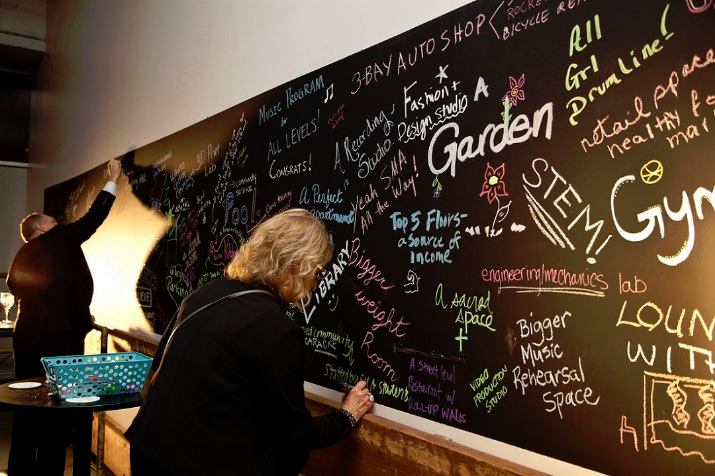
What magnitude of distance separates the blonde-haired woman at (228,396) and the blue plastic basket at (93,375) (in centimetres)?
100

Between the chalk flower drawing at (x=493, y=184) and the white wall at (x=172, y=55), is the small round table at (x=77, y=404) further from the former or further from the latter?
the chalk flower drawing at (x=493, y=184)

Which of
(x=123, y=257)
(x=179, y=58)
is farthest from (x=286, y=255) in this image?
(x=123, y=257)

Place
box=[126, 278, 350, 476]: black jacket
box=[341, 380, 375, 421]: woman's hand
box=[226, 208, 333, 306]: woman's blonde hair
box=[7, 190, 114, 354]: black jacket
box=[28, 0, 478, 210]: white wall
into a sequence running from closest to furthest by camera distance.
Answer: box=[126, 278, 350, 476]: black jacket, box=[226, 208, 333, 306]: woman's blonde hair, box=[341, 380, 375, 421]: woman's hand, box=[28, 0, 478, 210]: white wall, box=[7, 190, 114, 354]: black jacket

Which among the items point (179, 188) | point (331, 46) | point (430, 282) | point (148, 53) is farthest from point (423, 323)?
point (148, 53)

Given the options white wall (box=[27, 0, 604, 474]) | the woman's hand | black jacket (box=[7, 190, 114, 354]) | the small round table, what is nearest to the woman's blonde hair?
the woman's hand

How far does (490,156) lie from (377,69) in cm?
70

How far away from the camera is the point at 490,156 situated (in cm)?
190

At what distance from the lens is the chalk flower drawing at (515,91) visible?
5.94ft

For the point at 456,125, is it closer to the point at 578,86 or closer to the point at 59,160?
the point at 578,86

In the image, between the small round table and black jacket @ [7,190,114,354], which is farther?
black jacket @ [7,190,114,354]

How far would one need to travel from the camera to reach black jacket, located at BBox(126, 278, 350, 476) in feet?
5.79

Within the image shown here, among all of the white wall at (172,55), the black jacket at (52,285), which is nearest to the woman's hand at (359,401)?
the white wall at (172,55)

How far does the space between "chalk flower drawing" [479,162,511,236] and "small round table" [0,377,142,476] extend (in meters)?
1.79

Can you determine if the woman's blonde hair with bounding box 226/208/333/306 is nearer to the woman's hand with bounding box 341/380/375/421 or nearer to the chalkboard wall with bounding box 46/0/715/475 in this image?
the chalkboard wall with bounding box 46/0/715/475
